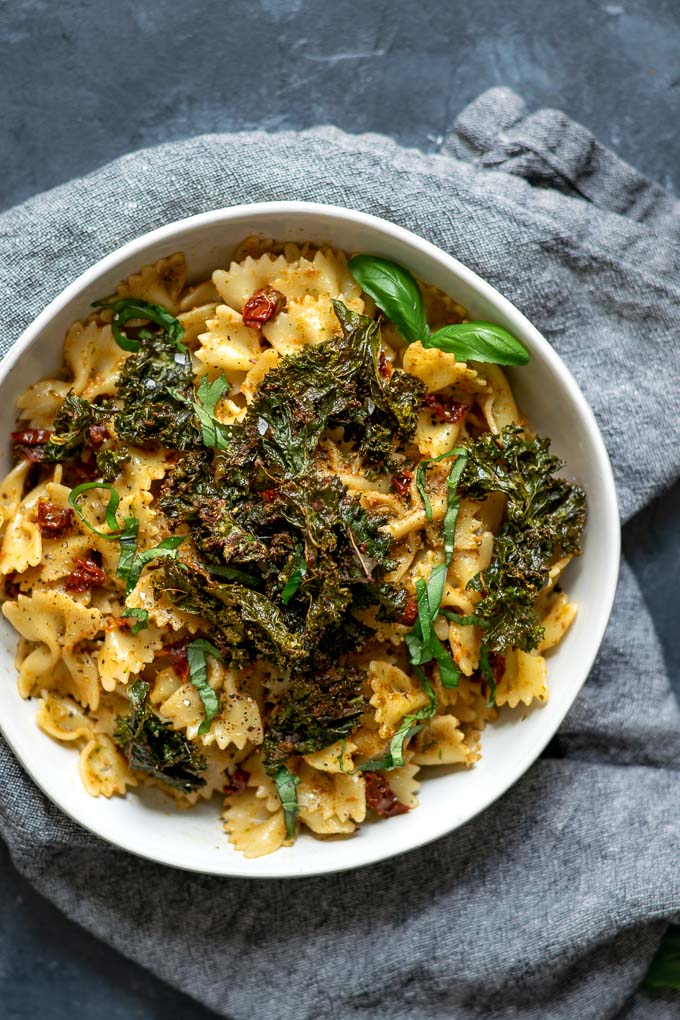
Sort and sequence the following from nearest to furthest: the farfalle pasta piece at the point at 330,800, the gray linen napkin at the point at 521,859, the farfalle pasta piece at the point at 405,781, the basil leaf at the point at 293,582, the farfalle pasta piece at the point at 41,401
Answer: the basil leaf at the point at 293,582 → the farfalle pasta piece at the point at 41,401 → the farfalle pasta piece at the point at 330,800 → the farfalle pasta piece at the point at 405,781 → the gray linen napkin at the point at 521,859

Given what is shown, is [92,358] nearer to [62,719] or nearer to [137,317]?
[137,317]

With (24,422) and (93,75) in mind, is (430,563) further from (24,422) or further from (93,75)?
(93,75)

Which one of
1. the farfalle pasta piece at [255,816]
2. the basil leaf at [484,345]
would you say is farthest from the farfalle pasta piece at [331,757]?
the basil leaf at [484,345]

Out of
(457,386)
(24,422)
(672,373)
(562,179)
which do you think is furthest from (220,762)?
(562,179)

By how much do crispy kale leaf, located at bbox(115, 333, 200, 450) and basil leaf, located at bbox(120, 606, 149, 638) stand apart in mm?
658

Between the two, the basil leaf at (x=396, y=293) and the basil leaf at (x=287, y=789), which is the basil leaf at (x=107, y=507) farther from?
the basil leaf at (x=396, y=293)

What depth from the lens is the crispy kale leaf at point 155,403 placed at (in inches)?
145

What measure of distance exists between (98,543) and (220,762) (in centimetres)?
107

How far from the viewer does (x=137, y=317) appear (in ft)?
12.6

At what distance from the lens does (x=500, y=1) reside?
4.63 m

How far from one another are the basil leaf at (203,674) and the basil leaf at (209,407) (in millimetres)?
808

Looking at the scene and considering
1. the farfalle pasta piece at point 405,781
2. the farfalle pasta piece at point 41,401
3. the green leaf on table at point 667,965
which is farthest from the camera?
the green leaf on table at point 667,965

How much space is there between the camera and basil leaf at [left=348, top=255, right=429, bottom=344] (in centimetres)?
375

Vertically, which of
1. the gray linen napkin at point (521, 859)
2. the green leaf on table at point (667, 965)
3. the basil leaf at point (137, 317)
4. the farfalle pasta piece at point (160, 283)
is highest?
the farfalle pasta piece at point (160, 283)
